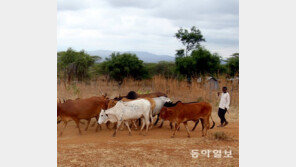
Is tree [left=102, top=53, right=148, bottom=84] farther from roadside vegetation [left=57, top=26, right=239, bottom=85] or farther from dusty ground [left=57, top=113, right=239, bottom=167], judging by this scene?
dusty ground [left=57, top=113, right=239, bottom=167]

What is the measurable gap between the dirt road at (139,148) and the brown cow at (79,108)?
559mm

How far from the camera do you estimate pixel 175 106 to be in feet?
28.3

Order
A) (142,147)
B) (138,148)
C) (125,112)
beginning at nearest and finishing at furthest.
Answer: (138,148) → (142,147) → (125,112)

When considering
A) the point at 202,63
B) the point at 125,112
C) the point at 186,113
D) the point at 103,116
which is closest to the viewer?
the point at 186,113

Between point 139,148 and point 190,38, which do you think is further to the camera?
point 190,38

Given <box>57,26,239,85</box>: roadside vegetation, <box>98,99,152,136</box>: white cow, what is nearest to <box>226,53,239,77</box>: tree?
<box>57,26,239,85</box>: roadside vegetation

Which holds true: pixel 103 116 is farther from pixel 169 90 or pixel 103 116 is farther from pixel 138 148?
pixel 169 90

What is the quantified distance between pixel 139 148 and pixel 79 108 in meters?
2.82

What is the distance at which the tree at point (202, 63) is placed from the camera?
23484mm

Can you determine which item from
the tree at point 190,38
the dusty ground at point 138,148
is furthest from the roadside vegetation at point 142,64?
the dusty ground at point 138,148

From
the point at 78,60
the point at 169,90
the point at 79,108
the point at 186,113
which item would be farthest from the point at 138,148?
the point at 78,60

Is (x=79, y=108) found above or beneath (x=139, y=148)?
above

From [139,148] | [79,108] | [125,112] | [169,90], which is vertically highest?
[169,90]

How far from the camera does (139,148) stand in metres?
7.05
